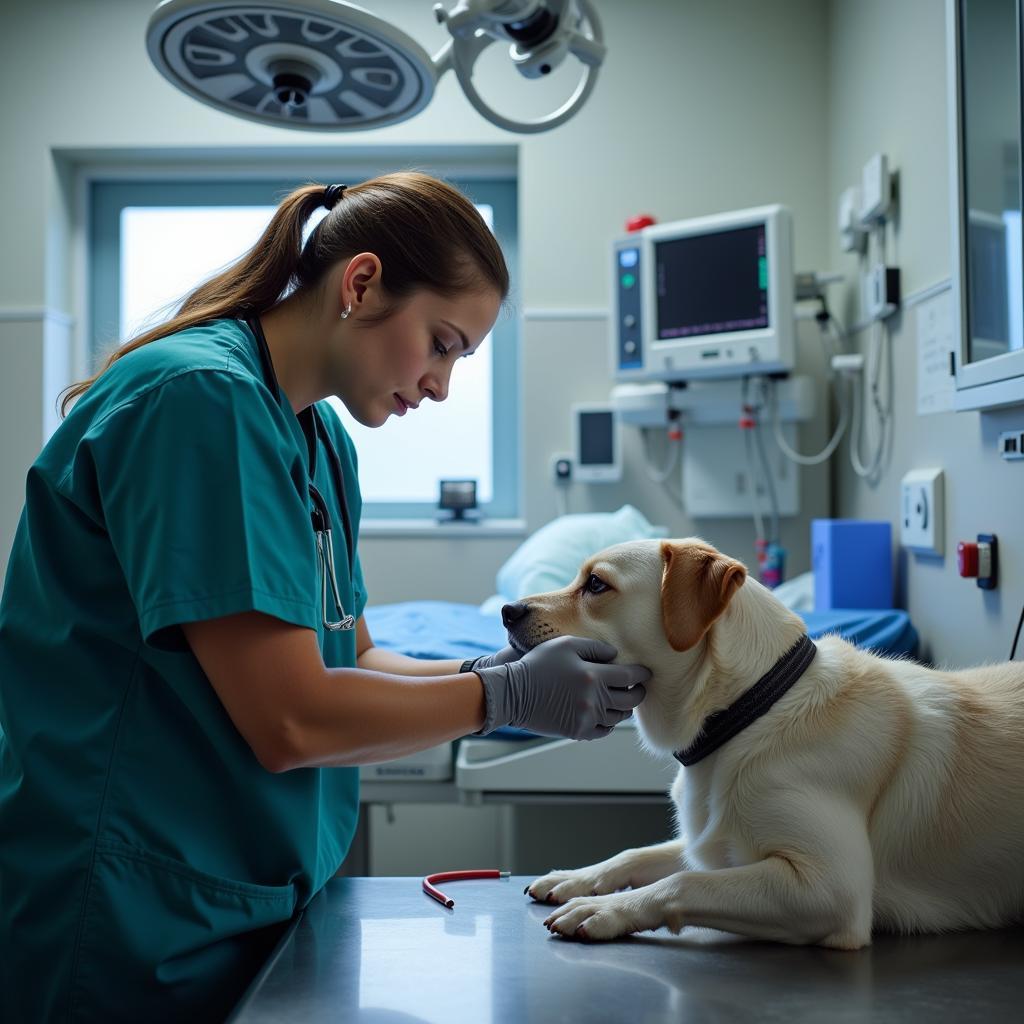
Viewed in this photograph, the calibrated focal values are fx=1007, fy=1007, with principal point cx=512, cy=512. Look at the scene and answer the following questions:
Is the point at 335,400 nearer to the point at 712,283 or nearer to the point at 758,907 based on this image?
the point at 712,283

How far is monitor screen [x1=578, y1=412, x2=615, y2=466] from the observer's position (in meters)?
3.39

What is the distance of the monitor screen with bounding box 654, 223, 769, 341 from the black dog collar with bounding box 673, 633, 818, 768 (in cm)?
196

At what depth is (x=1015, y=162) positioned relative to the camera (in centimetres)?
161

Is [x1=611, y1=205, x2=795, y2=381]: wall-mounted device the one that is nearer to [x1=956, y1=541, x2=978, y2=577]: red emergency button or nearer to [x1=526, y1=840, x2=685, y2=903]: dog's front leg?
[x1=956, y1=541, x2=978, y2=577]: red emergency button

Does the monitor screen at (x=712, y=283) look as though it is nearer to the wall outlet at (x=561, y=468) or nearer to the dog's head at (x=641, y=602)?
the wall outlet at (x=561, y=468)

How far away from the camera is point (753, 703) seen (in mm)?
1113

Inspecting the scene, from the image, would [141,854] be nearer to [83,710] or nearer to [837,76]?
[83,710]

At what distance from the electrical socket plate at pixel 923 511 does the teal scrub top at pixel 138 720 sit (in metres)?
1.52

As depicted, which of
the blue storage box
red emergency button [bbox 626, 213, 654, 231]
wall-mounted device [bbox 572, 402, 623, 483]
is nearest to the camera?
the blue storage box

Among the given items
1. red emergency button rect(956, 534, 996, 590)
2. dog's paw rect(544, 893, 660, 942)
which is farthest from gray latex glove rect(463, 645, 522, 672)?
red emergency button rect(956, 534, 996, 590)

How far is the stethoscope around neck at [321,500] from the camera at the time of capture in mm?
1139

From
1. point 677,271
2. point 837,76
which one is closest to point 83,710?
point 677,271

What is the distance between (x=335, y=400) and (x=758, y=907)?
3.05 meters

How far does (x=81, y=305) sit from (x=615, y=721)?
329cm
